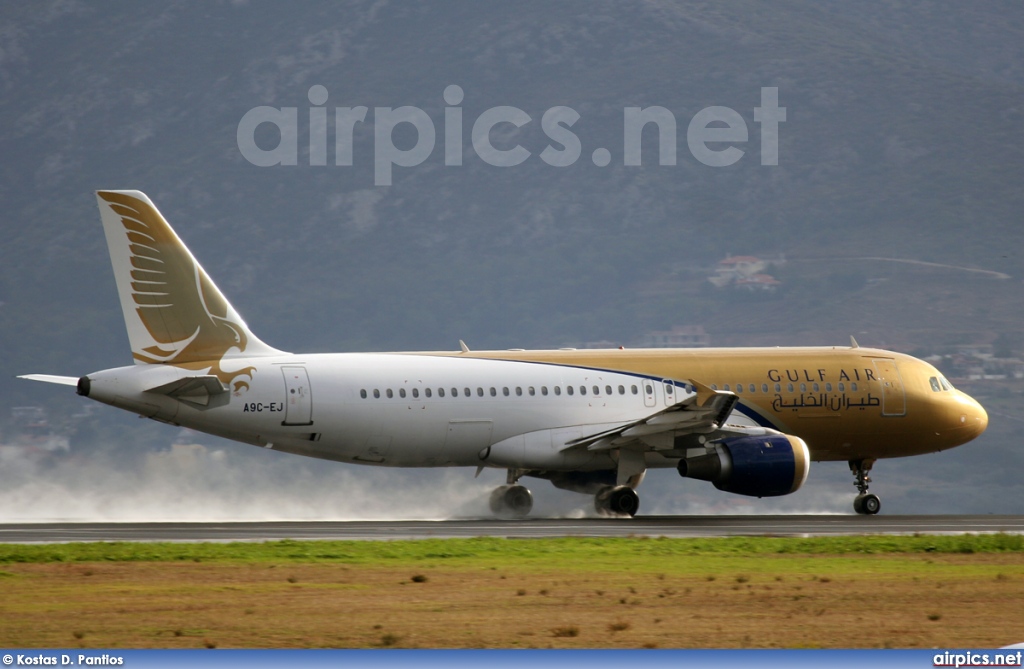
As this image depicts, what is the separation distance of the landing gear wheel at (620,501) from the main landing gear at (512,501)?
9.31 ft

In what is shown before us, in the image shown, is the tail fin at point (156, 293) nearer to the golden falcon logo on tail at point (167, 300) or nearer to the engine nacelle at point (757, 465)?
the golden falcon logo on tail at point (167, 300)

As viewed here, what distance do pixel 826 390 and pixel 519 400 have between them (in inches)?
350

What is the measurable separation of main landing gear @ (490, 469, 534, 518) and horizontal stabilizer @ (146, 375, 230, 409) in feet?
27.8

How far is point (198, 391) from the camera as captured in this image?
118ft

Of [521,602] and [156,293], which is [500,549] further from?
[156,293]

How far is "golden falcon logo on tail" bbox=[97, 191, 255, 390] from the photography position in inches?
1431

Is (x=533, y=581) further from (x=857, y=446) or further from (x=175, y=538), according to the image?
(x=857, y=446)

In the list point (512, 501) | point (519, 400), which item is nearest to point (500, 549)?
point (519, 400)

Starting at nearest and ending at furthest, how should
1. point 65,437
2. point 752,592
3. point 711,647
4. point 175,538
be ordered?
1. point 711,647
2. point 752,592
3. point 175,538
4. point 65,437

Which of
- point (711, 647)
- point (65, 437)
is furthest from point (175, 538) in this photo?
point (65, 437)

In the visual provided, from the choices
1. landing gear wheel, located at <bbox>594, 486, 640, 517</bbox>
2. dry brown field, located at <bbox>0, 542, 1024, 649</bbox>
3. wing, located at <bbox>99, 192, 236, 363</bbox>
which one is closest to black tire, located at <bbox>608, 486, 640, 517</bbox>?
landing gear wheel, located at <bbox>594, 486, 640, 517</bbox>

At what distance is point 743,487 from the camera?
36.1 m

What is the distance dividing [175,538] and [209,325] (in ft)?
26.2

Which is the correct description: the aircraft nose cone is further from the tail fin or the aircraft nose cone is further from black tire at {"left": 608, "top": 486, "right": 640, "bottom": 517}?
the tail fin
